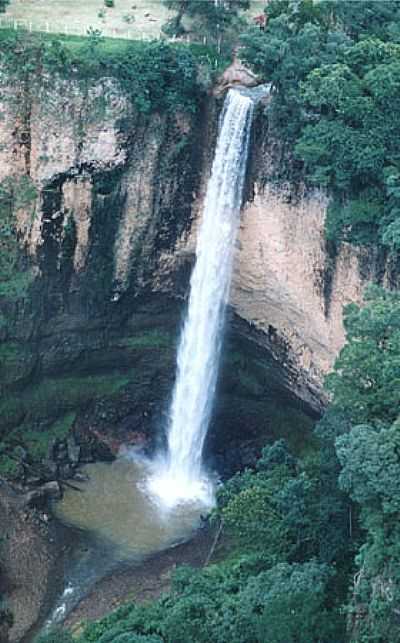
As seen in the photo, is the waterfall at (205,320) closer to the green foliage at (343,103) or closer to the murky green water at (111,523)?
the murky green water at (111,523)

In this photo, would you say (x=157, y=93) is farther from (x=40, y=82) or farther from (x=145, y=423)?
(x=145, y=423)

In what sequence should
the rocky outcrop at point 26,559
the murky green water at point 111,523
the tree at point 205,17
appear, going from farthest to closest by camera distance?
the tree at point 205,17 → the murky green water at point 111,523 → the rocky outcrop at point 26,559

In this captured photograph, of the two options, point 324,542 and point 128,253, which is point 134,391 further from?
point 324,542

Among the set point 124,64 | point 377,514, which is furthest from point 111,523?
point 124,64

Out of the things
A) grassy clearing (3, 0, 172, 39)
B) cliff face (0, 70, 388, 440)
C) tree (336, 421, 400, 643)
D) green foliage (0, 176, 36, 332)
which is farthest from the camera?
grassy clearing (3, 0, 172, 39)

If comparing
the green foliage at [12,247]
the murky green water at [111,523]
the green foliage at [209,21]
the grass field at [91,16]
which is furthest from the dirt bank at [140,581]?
the grass field at [91,16]

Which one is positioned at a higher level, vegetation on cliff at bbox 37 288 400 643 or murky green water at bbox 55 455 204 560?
vegetation on cliff at bbox 37 288 400 643

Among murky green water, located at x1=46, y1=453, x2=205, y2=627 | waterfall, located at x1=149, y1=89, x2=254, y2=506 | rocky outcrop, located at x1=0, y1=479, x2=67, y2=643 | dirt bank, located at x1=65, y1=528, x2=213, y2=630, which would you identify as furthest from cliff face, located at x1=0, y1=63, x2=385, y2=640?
dirt bank, located at x1=65, y1=528, x2=213, y2=630

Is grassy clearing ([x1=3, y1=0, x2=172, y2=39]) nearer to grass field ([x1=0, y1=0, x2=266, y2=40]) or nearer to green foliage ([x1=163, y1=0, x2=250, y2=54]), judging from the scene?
grass field ([x1=0, y1=0, x2=266, y2=40])
